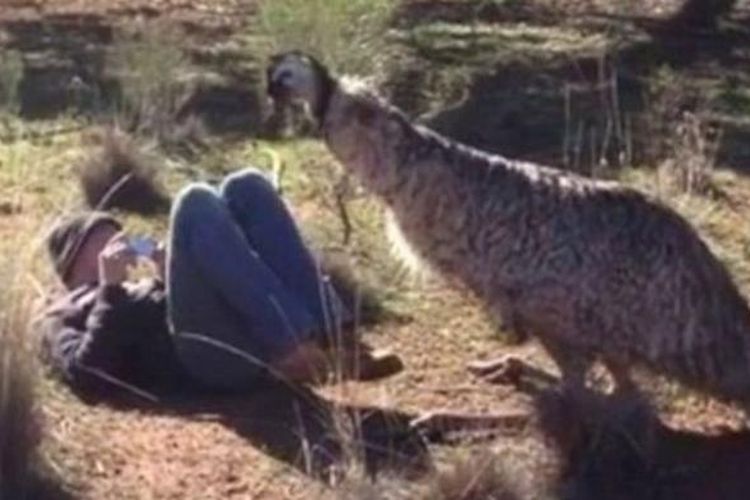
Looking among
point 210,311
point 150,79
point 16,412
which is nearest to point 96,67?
point 150,79

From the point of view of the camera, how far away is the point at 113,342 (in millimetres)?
7898

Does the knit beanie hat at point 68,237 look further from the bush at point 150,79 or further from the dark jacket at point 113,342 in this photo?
the bush at point 150,79

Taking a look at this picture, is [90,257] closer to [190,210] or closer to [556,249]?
[190,210]

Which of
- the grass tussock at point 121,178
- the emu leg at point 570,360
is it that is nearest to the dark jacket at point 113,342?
the emu leg at point 570,360

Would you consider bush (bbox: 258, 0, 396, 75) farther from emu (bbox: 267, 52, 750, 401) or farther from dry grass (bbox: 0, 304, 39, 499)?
dry grass (bbox: 0, 304, 39, 499)

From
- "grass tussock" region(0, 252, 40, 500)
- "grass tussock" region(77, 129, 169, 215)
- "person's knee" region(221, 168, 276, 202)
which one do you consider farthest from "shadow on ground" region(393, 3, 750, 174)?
"grass tussock" region(0, 252, 40, 500)

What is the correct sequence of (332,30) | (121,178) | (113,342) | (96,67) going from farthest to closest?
1. (96,67)
2. (332,30)
3. (121,178)
4. (113,342)

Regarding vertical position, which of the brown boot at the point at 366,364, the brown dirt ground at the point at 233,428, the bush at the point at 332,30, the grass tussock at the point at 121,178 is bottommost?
the brown dirt ground at the point at 233,428

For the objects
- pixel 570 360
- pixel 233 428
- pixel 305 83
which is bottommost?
pixel 233 428

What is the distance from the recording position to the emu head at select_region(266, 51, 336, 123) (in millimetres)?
7625

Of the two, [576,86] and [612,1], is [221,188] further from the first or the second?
[612,1]

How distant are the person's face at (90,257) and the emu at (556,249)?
0.89m

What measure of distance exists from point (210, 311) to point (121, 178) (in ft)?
8.68

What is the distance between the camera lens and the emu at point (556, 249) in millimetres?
7367
